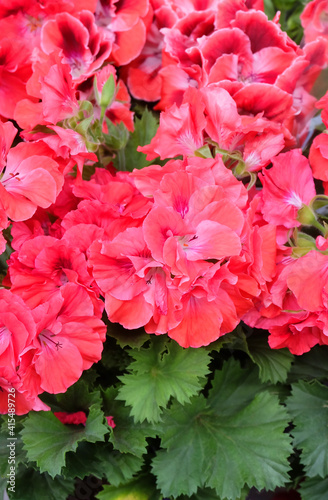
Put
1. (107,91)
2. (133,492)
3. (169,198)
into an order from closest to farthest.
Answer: (169,198) → (107,91) → (133,492)

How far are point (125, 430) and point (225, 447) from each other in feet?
0.52

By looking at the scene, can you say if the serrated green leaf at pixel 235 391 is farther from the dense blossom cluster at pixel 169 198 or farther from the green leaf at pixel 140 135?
the green leaf at pixel 140 135

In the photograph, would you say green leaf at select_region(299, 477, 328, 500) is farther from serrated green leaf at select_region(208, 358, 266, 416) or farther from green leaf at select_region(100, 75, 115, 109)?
green leaf at select_region(100, 75, 115, 109)

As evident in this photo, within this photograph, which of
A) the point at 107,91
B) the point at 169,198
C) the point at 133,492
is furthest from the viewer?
the point at 133,492

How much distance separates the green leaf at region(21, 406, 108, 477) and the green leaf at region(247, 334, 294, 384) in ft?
0.76

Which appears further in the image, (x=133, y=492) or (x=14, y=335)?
(x=133, y=492)

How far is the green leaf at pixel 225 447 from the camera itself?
754 mm

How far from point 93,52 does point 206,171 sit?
34 centimetres

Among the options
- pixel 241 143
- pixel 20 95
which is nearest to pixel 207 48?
pixel 241 143

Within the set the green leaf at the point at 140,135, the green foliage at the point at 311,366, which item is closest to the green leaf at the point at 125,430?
Answer: the green foliage at the point at 311,366

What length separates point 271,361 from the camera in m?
0.78

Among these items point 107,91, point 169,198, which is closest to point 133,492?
point 169,198

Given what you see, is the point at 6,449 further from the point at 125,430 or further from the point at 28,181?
the point at 28,181

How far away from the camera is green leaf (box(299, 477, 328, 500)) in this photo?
81 cm
